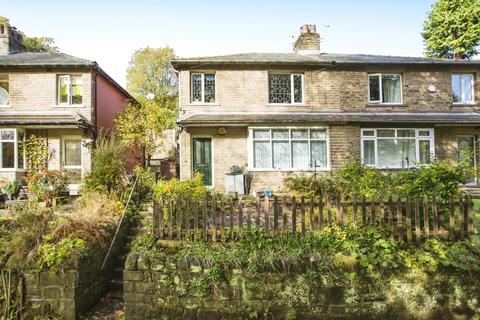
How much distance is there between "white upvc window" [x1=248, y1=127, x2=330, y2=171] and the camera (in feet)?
44.6

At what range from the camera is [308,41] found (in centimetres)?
1638

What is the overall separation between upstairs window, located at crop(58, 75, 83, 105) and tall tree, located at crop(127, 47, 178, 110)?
1598cm

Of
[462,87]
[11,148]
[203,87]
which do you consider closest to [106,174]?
[203,87]

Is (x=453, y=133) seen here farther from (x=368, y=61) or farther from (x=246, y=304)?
(x=246, y=304)

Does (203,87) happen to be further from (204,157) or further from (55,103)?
(55,103)

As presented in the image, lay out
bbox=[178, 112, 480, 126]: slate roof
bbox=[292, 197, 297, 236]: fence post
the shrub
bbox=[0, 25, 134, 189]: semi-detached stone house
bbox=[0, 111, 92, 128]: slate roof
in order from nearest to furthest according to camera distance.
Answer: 1. bbox=[292, 197, 297, 236]: fence post
2. the shrub
3. bbox=[178, 112, 480, 126]: slate roof
4. bbox=[0, 111, 92, 128]: slate roof
5. bbox=[0, 25, 134, 189]: semi-detached stone house

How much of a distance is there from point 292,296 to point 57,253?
4759mm

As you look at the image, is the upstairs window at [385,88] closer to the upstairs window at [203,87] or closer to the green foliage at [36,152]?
the upstairs window at [203,87]

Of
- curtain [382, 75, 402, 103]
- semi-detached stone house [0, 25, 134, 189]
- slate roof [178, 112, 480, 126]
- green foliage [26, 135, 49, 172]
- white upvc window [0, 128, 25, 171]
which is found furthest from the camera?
curtain [382, 75, 402, 103]

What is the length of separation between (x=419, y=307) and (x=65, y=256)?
6907mm

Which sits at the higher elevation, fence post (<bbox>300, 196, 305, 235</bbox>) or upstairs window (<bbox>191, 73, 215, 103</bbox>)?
upstairs window (<bbox>191, 73, 215, 103</bbox>)

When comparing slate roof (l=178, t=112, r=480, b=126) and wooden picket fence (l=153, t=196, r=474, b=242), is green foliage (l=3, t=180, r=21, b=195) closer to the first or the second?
slate roof (l=178, t=112, r=480, b=126)

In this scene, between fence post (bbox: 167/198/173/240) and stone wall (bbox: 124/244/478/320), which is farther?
fence post (bbox: 167/198/173/240)

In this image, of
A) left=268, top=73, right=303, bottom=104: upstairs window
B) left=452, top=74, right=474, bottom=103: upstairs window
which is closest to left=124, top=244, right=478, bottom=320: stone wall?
left=268, top=73, right=303, bottom=104: upstairs window
